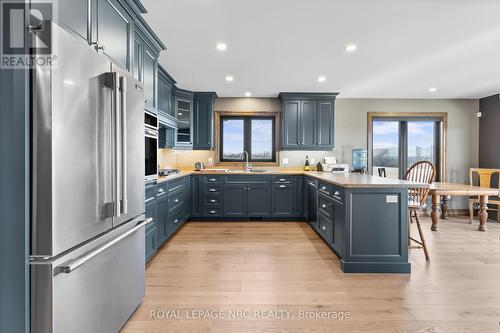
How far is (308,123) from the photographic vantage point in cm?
491

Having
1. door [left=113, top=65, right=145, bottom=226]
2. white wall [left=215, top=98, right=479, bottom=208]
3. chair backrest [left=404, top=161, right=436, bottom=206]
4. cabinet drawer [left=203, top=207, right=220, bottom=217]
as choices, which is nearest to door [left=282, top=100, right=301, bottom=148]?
white wall [left=215, top=98, right=479, bottom=208]

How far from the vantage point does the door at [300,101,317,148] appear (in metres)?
4.91

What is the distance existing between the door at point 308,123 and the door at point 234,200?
151cm

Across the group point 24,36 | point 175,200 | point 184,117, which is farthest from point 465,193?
point 24,36

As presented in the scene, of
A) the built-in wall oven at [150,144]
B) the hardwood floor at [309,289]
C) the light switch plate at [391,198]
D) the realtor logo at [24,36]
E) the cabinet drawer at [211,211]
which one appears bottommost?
the hardwood floor at [309,289]

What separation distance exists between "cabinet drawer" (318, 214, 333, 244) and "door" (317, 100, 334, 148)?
1.88 metres

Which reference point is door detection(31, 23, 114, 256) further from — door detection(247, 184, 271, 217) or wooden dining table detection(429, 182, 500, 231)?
wooden dining table detection(429, 182, 500, 231)

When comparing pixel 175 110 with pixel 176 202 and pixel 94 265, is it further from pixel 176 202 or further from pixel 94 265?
pixel 94 265

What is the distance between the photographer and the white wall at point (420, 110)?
5301 mm

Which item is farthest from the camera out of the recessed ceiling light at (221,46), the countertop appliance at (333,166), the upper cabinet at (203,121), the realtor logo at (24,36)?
the upper cabinet at (203,121)

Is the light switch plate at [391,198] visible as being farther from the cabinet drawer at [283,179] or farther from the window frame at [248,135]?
the window frame at [248,135]

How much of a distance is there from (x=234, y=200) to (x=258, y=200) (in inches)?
17.2

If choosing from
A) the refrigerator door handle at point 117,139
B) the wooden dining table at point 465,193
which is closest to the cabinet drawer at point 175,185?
the refrigerator door handle at point 117,139

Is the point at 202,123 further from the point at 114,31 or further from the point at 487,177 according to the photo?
the point at 487,177
